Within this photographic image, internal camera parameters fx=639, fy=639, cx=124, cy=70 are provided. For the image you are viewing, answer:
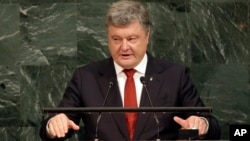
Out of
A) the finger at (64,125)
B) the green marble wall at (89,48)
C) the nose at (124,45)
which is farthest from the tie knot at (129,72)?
the green marble wall at (89,48)

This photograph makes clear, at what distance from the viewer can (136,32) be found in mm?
3842

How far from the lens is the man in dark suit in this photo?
145 inches

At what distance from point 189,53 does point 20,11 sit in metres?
1.38

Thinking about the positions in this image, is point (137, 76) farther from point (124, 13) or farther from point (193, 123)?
point (193, 123)

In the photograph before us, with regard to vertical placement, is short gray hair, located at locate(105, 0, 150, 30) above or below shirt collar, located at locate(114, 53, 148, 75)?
above

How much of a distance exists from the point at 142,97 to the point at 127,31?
0.40 meters

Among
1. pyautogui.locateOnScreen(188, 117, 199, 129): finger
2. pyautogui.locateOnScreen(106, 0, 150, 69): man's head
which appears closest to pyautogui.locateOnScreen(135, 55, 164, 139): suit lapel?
pyautogui.locateOnScreen(106, 0, 150, 69): man's head

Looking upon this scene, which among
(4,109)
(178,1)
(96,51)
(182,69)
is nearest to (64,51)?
(96,51)

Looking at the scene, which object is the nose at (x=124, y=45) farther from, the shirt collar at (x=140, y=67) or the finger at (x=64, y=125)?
the finger at (x=64, y=125)

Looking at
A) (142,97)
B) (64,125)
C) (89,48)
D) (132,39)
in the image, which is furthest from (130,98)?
(89,48)

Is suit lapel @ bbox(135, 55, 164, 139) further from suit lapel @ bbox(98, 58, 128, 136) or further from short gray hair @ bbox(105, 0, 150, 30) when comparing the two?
short gray hair @ bbox(105, 0, 150, 30)

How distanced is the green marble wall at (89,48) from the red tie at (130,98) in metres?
1.22

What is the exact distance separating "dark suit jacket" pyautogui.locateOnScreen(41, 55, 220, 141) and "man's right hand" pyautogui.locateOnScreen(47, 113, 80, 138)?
27 centimetres

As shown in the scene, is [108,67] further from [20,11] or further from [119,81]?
[20,11]
